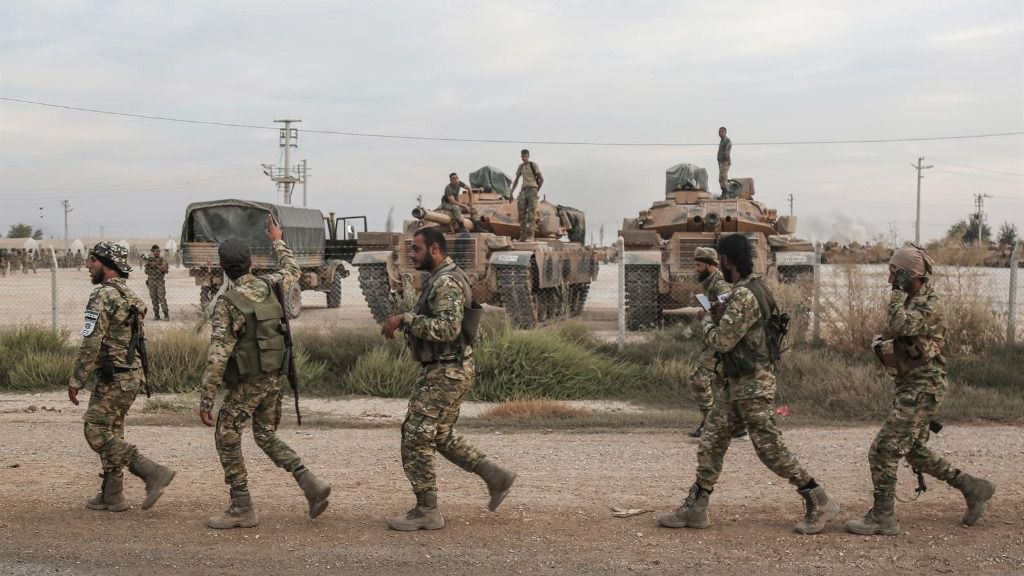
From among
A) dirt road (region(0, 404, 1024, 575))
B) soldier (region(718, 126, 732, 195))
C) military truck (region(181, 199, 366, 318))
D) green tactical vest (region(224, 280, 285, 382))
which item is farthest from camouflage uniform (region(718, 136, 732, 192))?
green tactical vest (region(224, 280, 285, 382))

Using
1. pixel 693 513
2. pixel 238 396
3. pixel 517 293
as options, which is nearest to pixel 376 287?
pixel 517 293

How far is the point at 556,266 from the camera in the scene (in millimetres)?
18156

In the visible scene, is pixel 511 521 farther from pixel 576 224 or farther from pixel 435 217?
pixel 576 224

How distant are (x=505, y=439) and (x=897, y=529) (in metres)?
3.60

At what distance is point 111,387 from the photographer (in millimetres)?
5879

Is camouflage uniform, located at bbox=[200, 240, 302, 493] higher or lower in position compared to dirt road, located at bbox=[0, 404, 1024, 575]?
higher

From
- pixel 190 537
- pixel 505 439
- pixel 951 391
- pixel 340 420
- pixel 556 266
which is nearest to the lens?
pixel 190 537

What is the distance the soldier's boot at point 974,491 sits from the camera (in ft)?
18.3

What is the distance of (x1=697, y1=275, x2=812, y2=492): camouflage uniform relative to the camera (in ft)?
17.6

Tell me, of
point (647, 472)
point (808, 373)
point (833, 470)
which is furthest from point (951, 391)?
point (647, 472)

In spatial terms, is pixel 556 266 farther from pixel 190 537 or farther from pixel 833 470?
pixel 190 537

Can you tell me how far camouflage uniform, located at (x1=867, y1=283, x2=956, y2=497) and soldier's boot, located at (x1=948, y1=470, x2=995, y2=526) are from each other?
29 centimetres

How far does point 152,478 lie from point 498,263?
10.9 m

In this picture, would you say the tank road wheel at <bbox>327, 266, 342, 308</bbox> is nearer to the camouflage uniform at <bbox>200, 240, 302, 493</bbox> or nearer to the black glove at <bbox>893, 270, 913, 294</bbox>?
the camouflage uniform at <bbox>200, 240, 302, 493</bbox>
